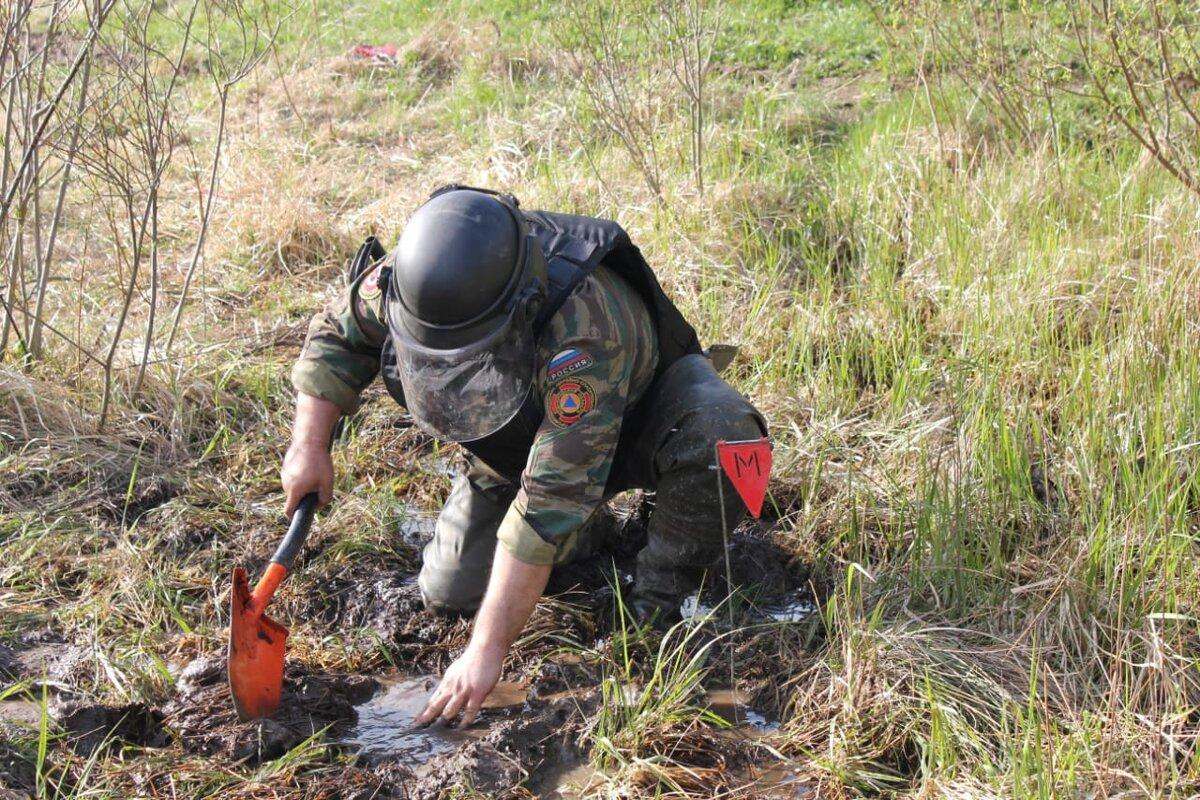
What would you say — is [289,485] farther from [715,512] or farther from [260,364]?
[260,364]

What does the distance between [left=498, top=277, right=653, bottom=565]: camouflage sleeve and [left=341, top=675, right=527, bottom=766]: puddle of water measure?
52cm

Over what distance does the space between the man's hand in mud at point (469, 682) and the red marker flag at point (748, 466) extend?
0.77 metres

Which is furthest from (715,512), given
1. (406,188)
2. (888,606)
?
(406,188)

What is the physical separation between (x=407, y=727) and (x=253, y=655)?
1.37ft

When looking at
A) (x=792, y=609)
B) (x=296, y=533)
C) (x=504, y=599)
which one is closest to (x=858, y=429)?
(x=792, y=609)

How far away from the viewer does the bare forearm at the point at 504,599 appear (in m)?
2.63

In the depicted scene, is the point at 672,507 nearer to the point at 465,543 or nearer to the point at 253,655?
the point at 465,543

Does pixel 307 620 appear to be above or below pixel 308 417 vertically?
below

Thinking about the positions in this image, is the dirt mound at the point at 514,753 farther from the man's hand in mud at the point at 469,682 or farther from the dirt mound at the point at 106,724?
the dirt mound at the point at 106,724

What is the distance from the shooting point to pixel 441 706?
8.92ft

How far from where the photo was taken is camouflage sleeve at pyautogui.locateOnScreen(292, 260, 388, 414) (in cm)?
308

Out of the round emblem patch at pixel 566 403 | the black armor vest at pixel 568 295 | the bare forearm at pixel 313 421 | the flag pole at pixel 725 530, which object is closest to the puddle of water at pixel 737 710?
the flag pole at pixel 725 530

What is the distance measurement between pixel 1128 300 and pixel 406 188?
144 inches

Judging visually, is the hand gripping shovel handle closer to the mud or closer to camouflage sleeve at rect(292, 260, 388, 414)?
camouflage sleeve at rect(292, 260, 388, 414)
